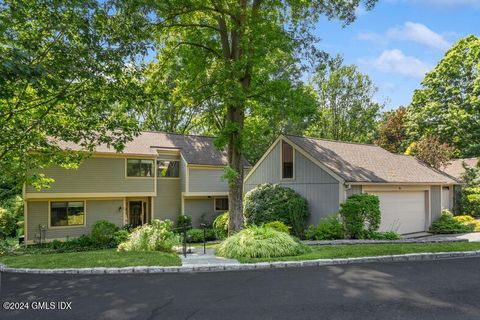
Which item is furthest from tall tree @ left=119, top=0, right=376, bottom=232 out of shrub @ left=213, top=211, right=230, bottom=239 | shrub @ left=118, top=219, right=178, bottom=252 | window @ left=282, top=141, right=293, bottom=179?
shrub @ left=213, top=211, right=230, bottom=239

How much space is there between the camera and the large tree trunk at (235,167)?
14586 millimetres

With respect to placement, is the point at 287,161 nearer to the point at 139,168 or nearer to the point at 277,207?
the point at 277,207

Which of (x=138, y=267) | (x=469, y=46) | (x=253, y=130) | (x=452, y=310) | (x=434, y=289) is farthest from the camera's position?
(x=469, y=46)

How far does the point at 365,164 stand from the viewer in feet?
61.7

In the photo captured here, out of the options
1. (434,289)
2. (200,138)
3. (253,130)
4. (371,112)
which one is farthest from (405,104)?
(434,289)

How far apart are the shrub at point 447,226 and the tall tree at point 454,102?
15.8m

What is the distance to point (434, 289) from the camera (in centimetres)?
696

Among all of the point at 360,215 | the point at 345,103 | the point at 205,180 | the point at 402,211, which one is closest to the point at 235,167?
the point at 360,215

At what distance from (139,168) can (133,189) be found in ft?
4.44

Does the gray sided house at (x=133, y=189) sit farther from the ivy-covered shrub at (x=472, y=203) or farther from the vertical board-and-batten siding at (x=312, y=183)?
the ivy-covered shrub at (x=472, y=203)

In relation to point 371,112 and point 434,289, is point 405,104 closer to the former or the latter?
point 371,112

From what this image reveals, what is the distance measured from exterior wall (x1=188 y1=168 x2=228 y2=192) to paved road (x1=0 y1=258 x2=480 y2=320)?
16.0m

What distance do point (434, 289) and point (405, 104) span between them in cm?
3772

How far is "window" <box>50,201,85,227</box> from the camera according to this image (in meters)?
20.1
